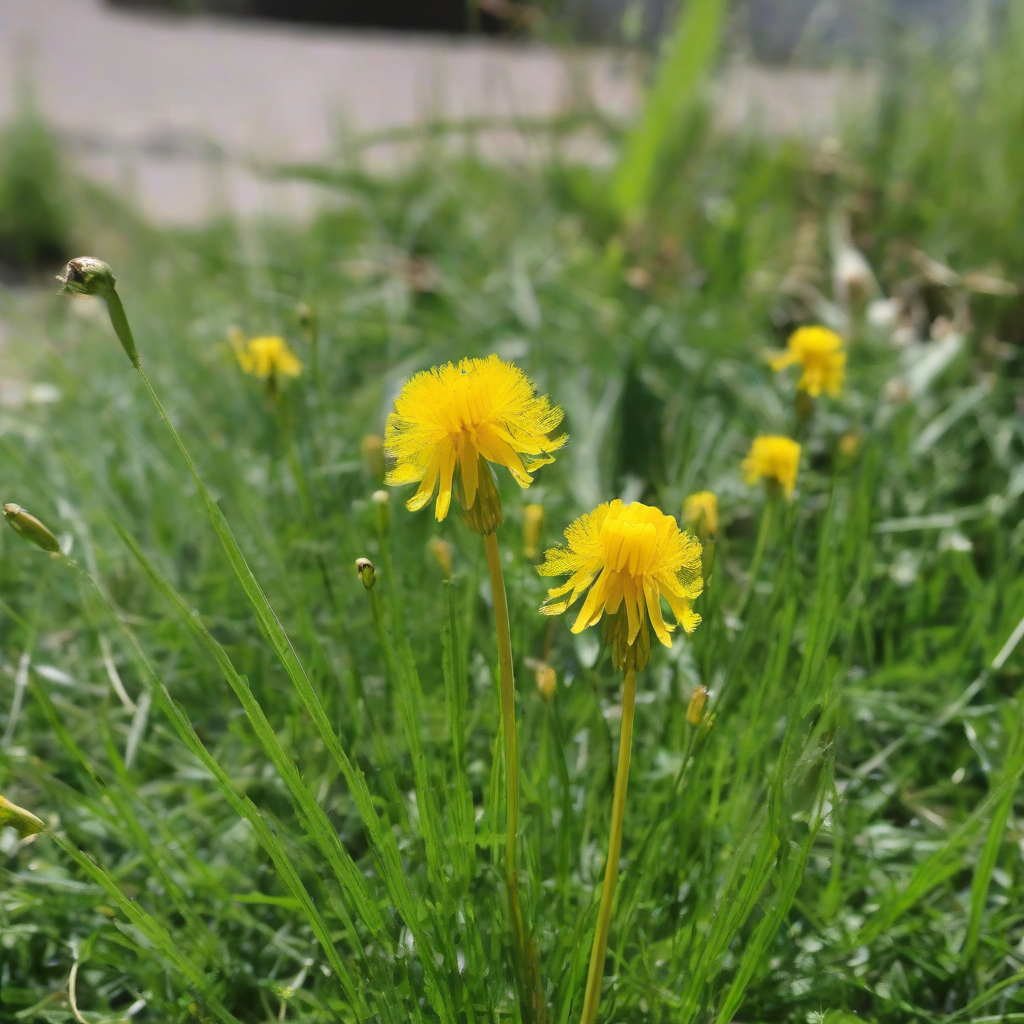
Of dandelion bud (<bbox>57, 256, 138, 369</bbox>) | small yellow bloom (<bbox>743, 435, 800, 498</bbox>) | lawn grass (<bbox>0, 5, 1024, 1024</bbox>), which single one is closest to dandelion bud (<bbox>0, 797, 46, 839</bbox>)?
lawn grass (<bbox>0, 5, 1024, 1024</bbox>)

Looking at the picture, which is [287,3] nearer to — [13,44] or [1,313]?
[13,44]

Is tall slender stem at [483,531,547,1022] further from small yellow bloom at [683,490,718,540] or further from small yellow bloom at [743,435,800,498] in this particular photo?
small yellow bloom at [743,435,800,498]

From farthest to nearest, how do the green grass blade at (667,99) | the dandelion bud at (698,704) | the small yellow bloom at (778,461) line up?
the green grass blade at (667,99)
the small yellow bloom at (778,461)
the dandelion bud at (698,704)

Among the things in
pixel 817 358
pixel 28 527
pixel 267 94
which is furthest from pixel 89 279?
pixel 267 94

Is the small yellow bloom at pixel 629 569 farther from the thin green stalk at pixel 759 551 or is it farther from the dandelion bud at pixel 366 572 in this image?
the thin green stalk at pixel 759 551

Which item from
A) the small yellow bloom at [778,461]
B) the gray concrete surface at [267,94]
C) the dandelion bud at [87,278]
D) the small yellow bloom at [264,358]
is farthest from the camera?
the gray concrete surface at [267,94]

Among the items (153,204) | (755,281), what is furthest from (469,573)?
(153,204)

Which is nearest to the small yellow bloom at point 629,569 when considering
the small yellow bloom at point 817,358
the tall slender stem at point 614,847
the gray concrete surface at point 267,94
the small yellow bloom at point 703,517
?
the tall slender stem at point 614,847

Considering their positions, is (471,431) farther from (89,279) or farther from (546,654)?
(546,654)
